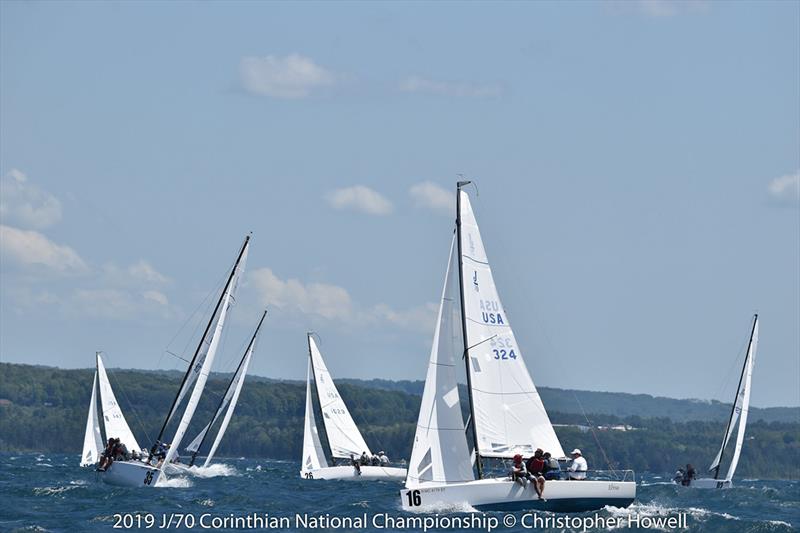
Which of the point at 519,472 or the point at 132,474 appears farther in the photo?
the point at 132,474

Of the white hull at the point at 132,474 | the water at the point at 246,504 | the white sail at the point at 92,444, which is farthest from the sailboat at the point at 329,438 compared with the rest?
the white hull at the point at 132,474

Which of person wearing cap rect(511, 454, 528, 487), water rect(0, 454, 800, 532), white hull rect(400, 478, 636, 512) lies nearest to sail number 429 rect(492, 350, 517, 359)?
person wearing cap rect(511, 454, 528, 487)

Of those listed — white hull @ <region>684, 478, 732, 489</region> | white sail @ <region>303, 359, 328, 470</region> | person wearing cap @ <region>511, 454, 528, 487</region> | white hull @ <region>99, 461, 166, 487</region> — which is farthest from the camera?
white hull @ <region>684, 478, 732, 489</region>

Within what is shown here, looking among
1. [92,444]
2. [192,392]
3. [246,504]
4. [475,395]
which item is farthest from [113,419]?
[475,395]

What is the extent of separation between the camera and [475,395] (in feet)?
152

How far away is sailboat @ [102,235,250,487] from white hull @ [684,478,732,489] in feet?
112

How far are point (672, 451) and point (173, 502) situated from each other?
141 m

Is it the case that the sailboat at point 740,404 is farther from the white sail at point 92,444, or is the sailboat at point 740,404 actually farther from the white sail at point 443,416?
the white sail at point 443,416

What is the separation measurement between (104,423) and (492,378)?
3639 cm

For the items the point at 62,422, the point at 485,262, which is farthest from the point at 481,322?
the point at 62,422

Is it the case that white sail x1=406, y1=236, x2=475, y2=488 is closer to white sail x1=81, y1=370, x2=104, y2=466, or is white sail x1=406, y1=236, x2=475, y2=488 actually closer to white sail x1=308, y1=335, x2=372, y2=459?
white sail x1=308, y1=335, x2=372, y2=459

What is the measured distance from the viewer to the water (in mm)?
45062

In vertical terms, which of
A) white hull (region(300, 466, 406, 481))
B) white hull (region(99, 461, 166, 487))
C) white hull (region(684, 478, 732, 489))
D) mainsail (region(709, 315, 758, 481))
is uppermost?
mainsail (region(709, 315, 758, 481))

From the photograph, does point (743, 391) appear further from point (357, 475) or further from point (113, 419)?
point (113, 419)
